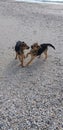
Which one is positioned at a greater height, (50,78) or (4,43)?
(4,43)

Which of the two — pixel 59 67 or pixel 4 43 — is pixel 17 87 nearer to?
pixel 59 67

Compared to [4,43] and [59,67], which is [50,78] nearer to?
[59,67]

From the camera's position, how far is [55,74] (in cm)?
802

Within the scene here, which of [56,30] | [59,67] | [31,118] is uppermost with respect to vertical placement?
[56,30]

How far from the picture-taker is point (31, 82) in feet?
24.8

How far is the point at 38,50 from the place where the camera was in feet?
28.2

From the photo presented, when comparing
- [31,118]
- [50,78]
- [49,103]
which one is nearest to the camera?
[31,118]

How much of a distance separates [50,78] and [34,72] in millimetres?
560

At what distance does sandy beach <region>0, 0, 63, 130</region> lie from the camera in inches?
235

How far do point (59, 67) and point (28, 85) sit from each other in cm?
138

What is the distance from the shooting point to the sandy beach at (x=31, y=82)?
5.97 m

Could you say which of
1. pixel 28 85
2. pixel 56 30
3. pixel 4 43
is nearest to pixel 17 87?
pixel 28 85

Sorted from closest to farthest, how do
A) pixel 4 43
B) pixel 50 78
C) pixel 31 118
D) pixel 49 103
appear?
pixel 31 118, pixel 49 103, pixel 50 78, pixel 4 43

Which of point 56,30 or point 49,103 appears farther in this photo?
point 56,30
